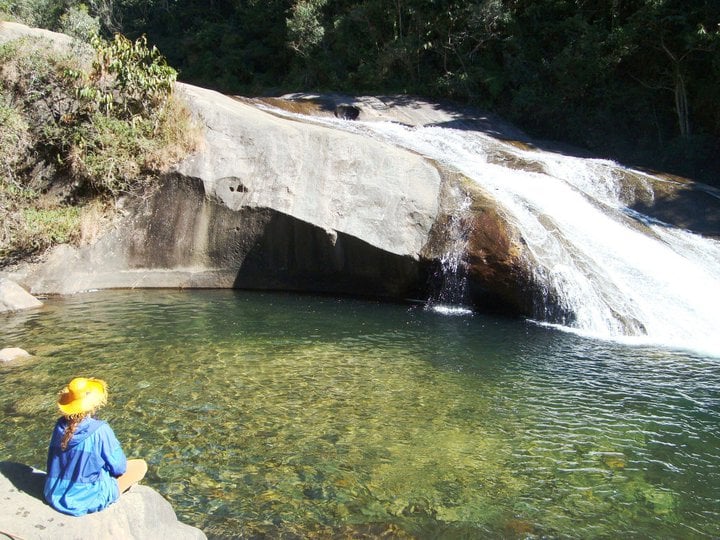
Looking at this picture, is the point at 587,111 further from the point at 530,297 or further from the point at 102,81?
the point at 102,81

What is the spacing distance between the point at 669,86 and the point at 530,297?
15568 millimetres

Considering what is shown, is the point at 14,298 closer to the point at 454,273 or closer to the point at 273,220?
the point at 273,220

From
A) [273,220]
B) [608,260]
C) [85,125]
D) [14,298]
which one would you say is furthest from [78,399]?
[85,125]

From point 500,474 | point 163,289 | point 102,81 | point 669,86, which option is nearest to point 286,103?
point 102,81

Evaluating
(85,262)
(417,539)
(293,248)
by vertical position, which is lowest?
(417,539)

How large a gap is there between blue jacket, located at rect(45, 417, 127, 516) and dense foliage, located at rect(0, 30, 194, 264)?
10511mm

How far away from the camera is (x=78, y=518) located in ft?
13.1

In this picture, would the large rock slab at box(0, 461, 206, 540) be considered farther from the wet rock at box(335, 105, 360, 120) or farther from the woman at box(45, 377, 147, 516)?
the wet rock at box(335, 105, 360, 120)

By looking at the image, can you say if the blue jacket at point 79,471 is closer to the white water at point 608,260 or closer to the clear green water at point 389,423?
the clear green water at point 389,423

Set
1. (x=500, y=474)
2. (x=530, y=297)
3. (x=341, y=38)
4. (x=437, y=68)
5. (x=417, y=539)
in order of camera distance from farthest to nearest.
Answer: (x=341, y=38) → (x=437, y=68) → (x=530, y=297) → (x=500, y=474) → (x=417, y=539)

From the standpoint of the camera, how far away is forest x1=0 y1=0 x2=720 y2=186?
2145cm

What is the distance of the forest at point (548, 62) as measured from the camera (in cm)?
2145

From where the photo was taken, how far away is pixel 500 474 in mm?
5738

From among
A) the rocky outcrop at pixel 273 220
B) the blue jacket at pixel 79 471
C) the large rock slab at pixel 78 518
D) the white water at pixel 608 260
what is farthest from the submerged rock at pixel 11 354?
the white water at pixel 608 260
